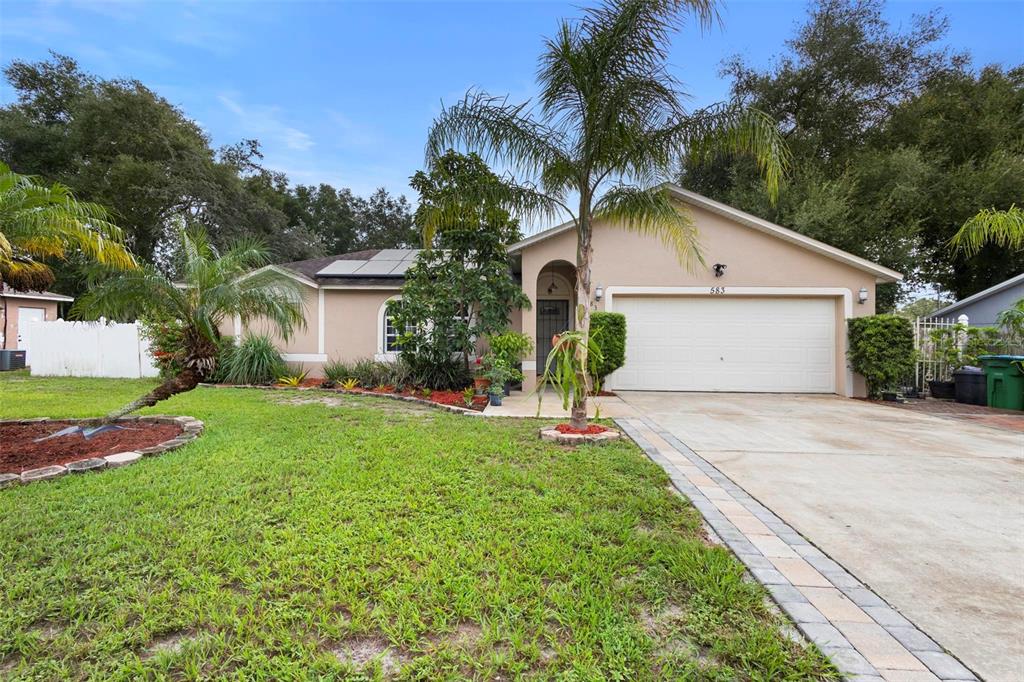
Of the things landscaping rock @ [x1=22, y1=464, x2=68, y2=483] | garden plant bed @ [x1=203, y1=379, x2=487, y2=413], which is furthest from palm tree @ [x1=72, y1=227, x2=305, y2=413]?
garden plant bed @ [x1=203, y1=379, x2=487, y2=413]

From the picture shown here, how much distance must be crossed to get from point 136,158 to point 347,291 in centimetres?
1769

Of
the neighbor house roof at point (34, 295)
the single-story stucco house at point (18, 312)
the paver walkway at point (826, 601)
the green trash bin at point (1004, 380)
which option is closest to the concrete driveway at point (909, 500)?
the paver walkway at point (826, 601)

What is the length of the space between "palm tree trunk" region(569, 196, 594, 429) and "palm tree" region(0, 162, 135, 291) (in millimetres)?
5966

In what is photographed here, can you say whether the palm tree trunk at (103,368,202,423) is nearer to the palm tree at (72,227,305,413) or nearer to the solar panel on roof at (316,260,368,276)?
the palm tree at (72,227,305,413)

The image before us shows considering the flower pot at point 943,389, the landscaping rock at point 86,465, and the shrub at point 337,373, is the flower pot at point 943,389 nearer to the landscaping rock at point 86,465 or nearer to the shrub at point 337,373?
the shrub at point 337,373

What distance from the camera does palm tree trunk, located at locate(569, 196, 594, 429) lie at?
5750 millimetres

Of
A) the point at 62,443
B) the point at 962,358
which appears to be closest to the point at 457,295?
the point at 62,443

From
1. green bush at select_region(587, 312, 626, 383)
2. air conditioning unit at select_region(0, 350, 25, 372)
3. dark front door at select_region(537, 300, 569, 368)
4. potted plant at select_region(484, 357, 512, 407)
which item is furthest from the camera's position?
air conditioning unit at select_region(0, 350, 25, 372)

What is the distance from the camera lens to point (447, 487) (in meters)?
3.94

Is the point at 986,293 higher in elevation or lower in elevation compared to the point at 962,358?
higher

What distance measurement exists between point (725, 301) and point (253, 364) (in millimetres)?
11995

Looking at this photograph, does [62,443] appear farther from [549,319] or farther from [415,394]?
[549,319]

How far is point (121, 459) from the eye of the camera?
4.57 metres

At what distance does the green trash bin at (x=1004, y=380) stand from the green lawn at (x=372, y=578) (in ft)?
32.7
